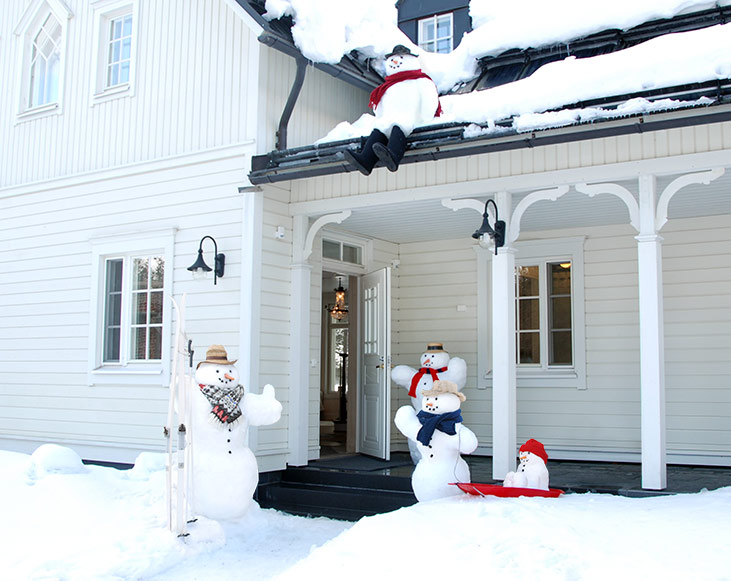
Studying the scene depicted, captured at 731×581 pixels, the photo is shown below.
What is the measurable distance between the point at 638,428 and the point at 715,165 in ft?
11.5

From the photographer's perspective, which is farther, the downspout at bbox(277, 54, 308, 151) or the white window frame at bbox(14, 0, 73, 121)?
the white window frame at bbox(14, 0, 73, 121)

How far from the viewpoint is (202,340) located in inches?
317

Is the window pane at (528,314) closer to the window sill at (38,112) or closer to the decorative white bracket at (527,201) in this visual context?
the decorative white bracket at (527,201)

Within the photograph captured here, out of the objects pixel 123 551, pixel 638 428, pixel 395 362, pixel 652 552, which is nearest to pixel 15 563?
pixel 123 551

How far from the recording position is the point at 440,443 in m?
6.28

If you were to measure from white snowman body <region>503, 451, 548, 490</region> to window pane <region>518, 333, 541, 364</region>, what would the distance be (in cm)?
331

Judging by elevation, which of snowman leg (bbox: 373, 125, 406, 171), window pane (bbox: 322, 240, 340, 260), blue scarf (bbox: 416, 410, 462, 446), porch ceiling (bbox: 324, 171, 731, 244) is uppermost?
snowman leg (bbox: 373, 125, 406, 171)

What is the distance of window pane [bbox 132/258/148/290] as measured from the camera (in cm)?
884

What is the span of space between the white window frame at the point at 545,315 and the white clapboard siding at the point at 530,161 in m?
1.93

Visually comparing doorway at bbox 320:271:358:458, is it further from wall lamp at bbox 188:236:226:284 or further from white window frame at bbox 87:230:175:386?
wall lamp at bbox 188:236:226:284

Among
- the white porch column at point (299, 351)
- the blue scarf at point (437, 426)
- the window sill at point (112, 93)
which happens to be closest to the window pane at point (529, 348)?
the white porch column at point (299, 351)

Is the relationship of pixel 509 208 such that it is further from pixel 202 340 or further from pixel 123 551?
pixel 123 551

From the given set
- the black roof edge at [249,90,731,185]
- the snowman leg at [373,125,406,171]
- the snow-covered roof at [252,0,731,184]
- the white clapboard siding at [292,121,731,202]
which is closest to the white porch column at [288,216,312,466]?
the white clapboard siding at [292,121,731,202]

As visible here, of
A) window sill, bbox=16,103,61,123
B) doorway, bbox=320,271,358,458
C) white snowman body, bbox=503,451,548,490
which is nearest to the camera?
white snowman body, bbox=503,451,548,490
